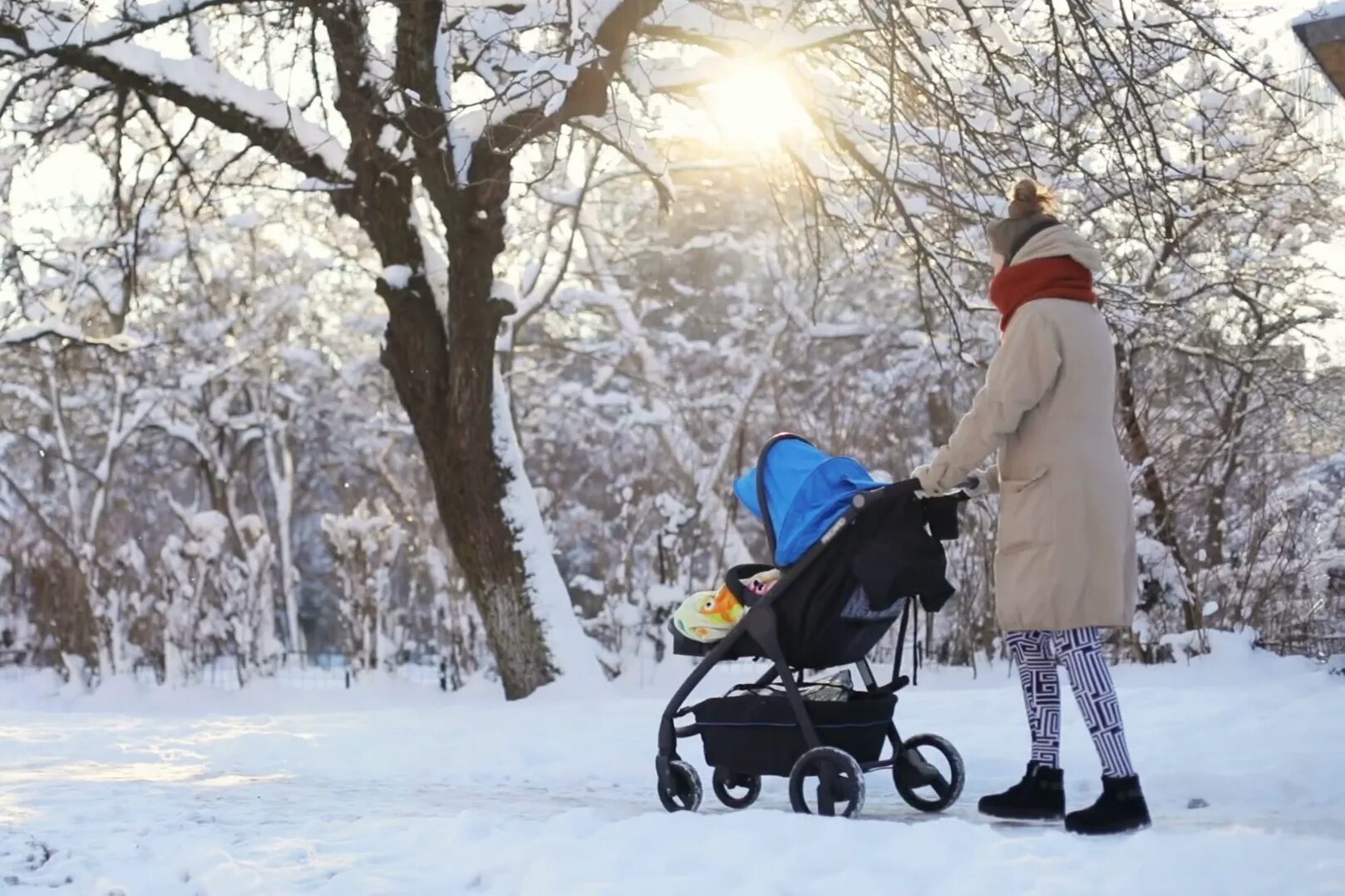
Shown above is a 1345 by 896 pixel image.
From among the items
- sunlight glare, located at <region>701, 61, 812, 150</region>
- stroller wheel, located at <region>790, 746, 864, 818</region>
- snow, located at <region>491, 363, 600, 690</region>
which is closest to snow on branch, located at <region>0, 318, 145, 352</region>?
snow, located at <region>491, 363, 600, 690</region>

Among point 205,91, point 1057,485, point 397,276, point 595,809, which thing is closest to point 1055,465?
point 1057,485

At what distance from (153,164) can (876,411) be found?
10.3 m

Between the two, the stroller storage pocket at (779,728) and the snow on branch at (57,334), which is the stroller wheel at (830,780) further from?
the snow on branch at (57,334)

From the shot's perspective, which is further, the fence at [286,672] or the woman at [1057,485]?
the fence at [286,672]

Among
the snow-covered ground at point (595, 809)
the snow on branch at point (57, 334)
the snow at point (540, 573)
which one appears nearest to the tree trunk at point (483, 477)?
the snow at point (540, 573)

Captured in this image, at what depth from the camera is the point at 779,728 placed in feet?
17.0

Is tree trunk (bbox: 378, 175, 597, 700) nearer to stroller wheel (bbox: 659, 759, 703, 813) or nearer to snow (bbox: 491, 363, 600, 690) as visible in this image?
snow (bbox: 491, 363, 600, 690)

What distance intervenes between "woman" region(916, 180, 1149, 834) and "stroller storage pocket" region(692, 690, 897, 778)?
0.48 meters

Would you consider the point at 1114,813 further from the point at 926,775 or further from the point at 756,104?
the point at 756,104

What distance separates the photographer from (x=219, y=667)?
1508cm

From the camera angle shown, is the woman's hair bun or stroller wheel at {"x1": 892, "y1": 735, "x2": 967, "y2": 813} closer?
the woman's hair bun

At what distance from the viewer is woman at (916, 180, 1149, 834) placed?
473 cm

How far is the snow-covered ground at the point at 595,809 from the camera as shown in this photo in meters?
3.90

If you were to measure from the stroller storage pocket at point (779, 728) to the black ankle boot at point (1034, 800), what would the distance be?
46 centimetres
